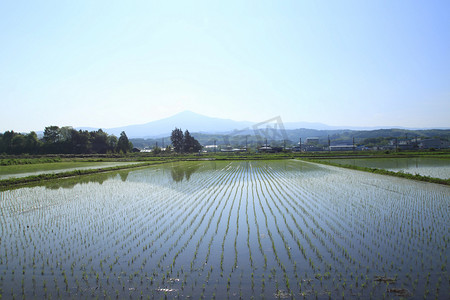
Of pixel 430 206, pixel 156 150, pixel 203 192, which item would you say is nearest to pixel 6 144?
pixel 156 150

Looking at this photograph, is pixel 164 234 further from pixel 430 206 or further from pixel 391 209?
pixel 430 206

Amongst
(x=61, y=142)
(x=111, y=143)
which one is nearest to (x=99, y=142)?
(x=111, y=143)

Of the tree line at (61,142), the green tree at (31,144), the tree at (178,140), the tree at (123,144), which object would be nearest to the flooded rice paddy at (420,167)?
the tree line at (61,142)

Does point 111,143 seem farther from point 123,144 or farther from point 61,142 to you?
point 61,142

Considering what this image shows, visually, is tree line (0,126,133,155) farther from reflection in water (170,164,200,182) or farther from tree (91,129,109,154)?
reflection in water (170,164,200,182)

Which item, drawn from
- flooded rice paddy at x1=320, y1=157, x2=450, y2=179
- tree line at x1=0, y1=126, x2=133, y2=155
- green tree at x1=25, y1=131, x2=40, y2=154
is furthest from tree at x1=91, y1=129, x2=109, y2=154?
flooded rice paddy at x1=320, y1=157, x2=450, y2=179
